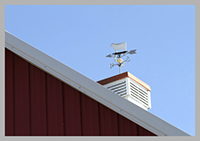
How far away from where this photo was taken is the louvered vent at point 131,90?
9.59 meters

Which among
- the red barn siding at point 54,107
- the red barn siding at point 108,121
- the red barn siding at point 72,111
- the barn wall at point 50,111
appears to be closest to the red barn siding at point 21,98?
the barn wall at point 50,111

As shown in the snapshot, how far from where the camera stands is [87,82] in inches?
203

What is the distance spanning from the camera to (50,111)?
5.22 m

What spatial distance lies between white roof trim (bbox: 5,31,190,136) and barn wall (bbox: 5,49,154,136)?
64 mm

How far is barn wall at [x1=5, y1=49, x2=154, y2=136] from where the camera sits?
16.7 ft

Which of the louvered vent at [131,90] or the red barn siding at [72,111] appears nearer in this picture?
the red barn siding at [72,111]

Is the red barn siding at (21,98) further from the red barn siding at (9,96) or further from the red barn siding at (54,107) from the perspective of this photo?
the red barn siding at (54,107)

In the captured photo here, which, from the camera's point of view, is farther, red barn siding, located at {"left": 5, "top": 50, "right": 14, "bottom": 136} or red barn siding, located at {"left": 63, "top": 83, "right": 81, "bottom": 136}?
red barn siding, located at {"left": 5, "top": 50, "right": 14, "bottom": 136}

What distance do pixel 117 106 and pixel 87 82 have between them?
38 cm

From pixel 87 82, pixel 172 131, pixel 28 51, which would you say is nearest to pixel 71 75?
pixel 87 82

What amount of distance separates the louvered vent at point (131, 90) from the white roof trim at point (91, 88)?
431 cm

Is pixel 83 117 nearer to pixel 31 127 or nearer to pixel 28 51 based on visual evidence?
pixel 31 127

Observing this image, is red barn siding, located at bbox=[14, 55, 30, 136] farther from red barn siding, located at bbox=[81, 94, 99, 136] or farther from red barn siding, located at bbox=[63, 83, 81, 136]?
red barn siding, located at bbox=[81, 94, 99, 136]

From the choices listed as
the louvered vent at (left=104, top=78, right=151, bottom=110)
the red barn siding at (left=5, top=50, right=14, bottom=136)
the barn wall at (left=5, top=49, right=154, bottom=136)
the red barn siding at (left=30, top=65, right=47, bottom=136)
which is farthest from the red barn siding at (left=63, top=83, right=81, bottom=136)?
the louvered vent at (left=104, top=78, right=151, bottom=110)
